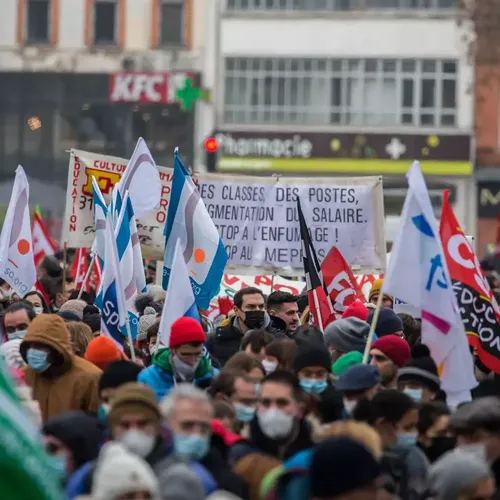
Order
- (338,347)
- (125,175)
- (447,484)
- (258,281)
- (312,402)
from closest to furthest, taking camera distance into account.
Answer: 1. (447,484)
2. (312,402)
3. (338,347)
4. (125,175)
5. (258,281)

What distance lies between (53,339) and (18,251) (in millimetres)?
5619

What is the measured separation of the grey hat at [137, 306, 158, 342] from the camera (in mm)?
12508

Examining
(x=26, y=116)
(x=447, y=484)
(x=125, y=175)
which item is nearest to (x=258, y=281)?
(x=125, y=175)

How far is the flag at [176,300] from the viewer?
10586 millimetres

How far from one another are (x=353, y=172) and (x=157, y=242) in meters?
27.4

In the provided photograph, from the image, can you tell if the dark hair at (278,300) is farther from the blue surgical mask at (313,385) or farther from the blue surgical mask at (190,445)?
the blue surgical mask at (190,445)

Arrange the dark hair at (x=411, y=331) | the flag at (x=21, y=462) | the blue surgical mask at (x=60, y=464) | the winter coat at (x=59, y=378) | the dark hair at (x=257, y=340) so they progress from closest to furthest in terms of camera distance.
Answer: the flag at (x=21, y=462) → the blue surgical mask at (x=60, y=464) → the winter coat at (x=59, y=378) → the dark hair at (x=257, y=340) → the dark hair at (x=411, y=331)

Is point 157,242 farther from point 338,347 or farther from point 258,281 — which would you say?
point 338,347

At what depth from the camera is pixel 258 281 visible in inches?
726

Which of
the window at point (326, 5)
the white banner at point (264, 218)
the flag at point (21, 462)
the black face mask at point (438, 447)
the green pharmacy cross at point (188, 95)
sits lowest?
the black face mask at point (438, 447)

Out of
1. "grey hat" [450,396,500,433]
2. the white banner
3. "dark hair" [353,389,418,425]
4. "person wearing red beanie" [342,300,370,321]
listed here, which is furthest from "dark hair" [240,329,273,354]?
the white banner

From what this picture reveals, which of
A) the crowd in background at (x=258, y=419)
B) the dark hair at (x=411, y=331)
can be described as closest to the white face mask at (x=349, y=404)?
the crowd in background at (x=258, y=419)

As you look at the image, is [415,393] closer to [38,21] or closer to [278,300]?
[278,300]

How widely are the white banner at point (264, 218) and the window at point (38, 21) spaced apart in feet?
100
